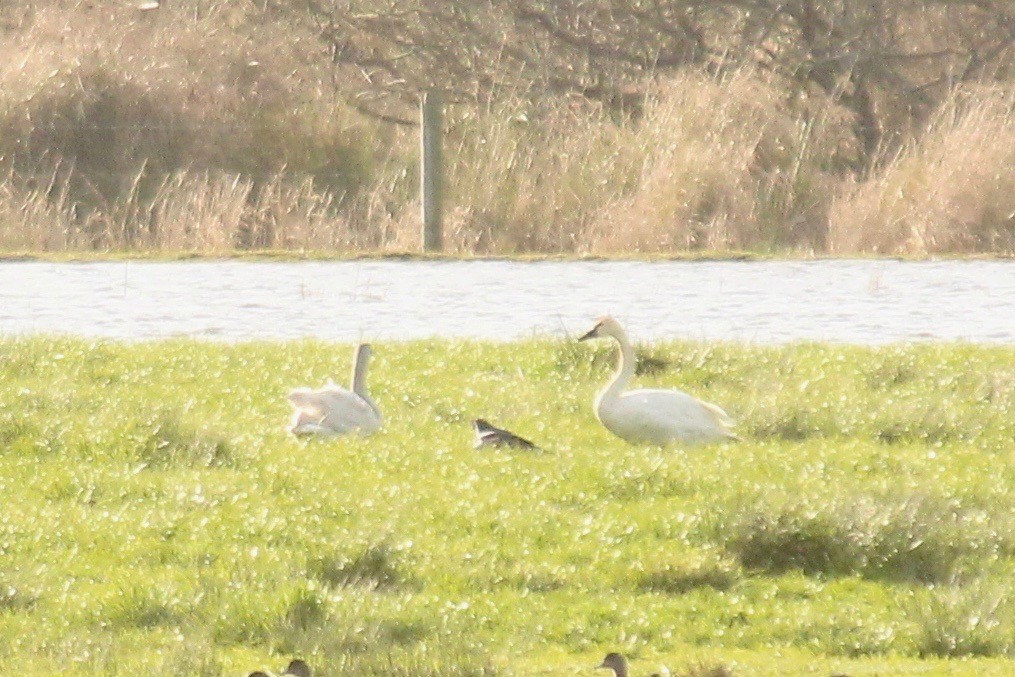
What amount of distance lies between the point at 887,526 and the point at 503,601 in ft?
4.59

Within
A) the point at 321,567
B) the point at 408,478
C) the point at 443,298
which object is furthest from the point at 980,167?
the point at 321,567

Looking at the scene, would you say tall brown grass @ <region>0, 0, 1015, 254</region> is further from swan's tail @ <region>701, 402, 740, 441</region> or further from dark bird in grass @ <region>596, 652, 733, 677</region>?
dark bird in grass @ <region>596, 652, 733, 677</region>

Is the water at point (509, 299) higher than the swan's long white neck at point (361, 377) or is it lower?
lower

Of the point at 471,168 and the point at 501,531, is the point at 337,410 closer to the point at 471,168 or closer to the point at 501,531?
the point at 501,531

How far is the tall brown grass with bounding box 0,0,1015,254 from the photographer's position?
17719mm

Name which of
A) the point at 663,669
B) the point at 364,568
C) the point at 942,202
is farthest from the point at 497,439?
the point at 942,202

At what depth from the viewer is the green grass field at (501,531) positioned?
5.69m

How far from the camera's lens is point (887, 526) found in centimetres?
683

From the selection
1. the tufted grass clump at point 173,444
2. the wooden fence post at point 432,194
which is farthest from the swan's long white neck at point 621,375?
the wooden fence post at point 432,194

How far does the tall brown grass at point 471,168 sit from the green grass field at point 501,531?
7.52 m

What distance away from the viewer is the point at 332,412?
856 centimetres

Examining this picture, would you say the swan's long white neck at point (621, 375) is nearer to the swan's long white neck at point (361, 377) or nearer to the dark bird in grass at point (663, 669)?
the swan's long white neck at point (361, 377)

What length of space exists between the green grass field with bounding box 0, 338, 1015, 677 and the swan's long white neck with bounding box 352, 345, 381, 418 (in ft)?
0.56

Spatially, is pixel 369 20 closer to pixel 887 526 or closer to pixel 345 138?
pixel 345 138
